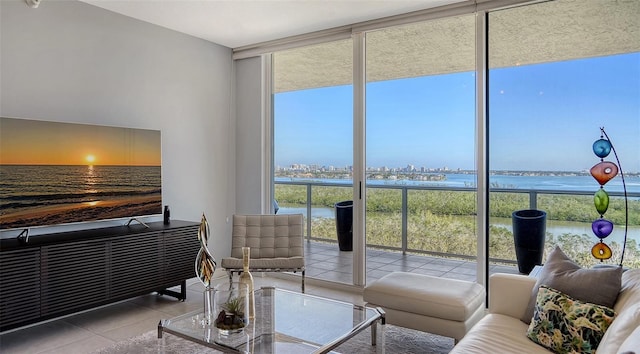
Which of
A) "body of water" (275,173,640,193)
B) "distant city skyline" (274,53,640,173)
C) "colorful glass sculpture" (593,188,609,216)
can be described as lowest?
"colorful glass sculpture" (593,188,609,216)

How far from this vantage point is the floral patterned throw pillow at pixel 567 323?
76.4 inches

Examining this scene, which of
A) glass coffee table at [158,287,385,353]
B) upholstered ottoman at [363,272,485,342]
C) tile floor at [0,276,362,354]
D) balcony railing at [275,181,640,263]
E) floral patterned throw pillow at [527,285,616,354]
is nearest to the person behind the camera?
floral patterned throw pillow at [527,285,616,354]

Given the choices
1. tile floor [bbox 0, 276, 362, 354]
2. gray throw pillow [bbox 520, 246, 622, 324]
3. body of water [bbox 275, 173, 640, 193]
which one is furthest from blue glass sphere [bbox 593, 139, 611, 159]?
tile floor [bbox 0, 276, 362, 354]

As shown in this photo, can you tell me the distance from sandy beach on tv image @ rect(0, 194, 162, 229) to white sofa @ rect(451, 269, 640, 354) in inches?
121

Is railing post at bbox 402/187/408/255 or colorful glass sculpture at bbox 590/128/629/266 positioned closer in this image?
colorful glass sculpture at bbox 590/128/629/266

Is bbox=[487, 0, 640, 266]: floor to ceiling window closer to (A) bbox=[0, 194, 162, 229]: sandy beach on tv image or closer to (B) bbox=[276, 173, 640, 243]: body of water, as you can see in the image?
(B) bbox=[276, 173, 640, 243]: body of water

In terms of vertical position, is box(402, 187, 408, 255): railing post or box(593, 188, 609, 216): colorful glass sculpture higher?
box(593, 188, 609, 216): colorful glass sculpture

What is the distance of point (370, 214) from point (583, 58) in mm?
2297

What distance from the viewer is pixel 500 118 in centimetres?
369

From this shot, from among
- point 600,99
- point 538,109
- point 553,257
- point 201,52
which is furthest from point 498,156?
point 201,52

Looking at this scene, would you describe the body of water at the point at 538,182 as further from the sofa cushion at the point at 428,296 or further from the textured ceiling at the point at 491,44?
the sofa cushion at the point at 428,296

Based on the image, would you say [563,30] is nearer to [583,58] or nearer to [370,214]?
[583,58]

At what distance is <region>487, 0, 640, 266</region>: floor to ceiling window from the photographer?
10.5 feet

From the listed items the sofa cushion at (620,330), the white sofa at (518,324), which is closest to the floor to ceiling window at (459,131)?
the white sofa at (518,324)
